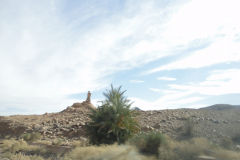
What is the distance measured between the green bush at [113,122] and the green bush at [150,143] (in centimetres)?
265

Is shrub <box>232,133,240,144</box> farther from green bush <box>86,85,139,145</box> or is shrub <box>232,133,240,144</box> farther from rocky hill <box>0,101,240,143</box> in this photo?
green bush <box>86,85,139,145</box>

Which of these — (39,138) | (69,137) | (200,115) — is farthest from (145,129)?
(39,138)

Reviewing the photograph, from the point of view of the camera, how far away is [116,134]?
1925cm

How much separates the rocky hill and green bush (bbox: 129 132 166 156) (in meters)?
4.89

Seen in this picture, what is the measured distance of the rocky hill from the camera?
2227cm

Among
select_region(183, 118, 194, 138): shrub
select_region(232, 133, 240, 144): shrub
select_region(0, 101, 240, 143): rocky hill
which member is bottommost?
select_region(232, 133, 240, 144): shrub

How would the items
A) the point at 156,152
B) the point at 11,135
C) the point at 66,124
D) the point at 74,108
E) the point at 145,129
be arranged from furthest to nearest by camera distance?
the point at 74,108 < the point at 11,135 < the point at 66,124 < the point at 145,129 < the point at 156,152

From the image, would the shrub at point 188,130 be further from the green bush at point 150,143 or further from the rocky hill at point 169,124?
the green bush at point 150,143

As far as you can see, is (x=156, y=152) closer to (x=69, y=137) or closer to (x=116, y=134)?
(x=116, y=134)

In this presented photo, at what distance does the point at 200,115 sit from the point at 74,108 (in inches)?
995

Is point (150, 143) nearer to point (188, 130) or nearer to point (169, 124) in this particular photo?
point (188, 130)

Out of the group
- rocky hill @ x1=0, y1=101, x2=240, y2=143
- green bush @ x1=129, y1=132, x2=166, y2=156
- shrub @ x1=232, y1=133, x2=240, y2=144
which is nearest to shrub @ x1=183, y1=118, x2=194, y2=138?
rocky hill @ x1=0, y1=101, x2=240, y2=143

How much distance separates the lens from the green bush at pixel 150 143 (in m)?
15.5

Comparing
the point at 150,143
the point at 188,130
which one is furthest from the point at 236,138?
the point at 150,143
